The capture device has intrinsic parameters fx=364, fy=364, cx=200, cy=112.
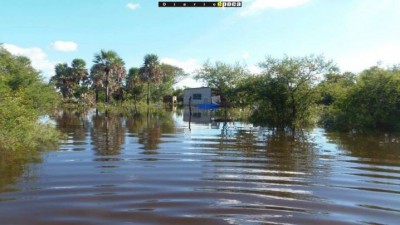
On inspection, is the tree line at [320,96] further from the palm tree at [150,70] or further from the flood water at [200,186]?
the palm tree at [150,70]

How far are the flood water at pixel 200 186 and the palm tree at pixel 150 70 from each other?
59.1 meters

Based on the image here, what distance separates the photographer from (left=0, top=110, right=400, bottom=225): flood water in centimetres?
674

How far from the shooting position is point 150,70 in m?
74.2

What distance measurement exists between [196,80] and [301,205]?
66188mm

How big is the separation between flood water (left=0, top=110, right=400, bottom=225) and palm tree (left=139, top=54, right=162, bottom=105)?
59133mm

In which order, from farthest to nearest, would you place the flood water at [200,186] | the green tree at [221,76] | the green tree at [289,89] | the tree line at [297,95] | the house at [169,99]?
the house at [169,99] → the green tree at [221,76] → the green tree at [289,89] → the tree line at [297,95] → the flood water at [200,186]

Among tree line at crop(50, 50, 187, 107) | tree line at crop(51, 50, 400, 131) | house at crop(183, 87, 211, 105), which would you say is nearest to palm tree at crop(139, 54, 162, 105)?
tree line at crop(50, 50, 187, 107)

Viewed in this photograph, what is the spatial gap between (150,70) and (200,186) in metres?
66.7

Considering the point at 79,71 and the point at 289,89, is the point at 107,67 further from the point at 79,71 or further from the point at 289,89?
the point at 289,89

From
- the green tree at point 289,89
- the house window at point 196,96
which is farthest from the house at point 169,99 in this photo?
the green tree at point 289,89

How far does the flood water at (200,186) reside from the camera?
6738 millimetres

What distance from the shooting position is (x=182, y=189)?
8688 mm

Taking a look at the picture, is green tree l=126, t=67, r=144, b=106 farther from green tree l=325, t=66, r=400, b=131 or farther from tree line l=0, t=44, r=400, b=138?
green tree l=325, t=66, r=400, b=131

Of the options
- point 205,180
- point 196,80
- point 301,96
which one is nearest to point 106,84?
point 196,80
